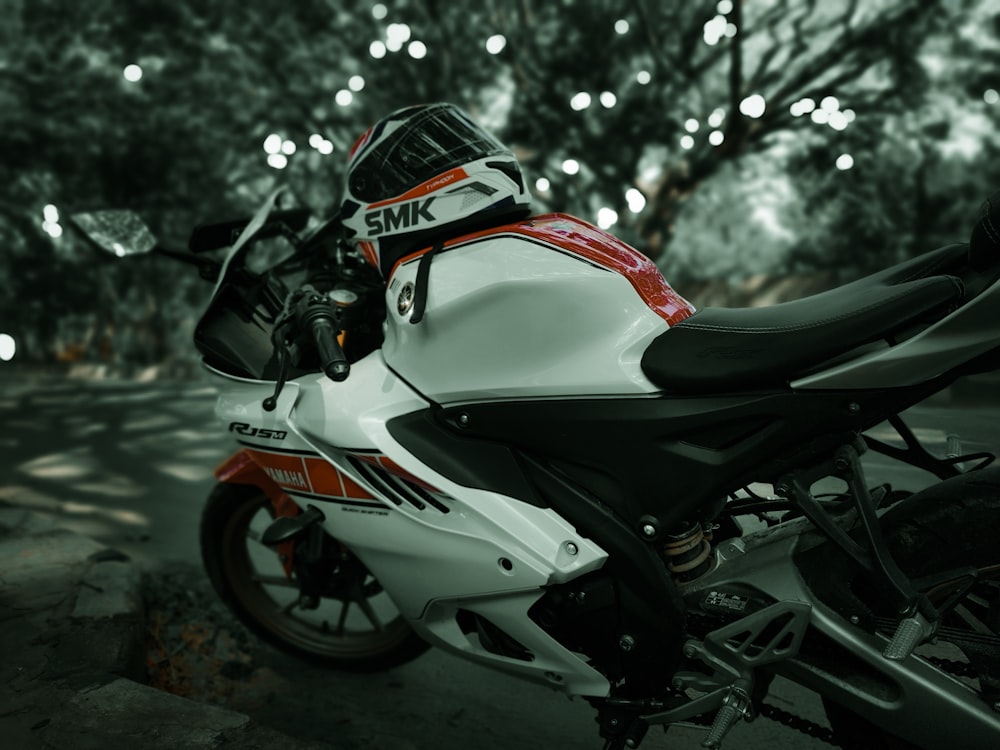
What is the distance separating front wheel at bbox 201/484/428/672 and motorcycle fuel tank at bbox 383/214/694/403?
86cm

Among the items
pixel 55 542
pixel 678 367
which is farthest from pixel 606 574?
pixel 55 542

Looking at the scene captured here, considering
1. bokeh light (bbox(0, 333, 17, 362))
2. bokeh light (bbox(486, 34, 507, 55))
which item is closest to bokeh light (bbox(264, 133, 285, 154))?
bokeh light (bbox(486, 34, 507, 55))

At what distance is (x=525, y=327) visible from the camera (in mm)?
1645

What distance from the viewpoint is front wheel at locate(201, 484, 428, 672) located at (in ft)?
7.77

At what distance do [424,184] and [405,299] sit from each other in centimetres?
→ 27

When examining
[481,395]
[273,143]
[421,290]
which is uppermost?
[273,143]

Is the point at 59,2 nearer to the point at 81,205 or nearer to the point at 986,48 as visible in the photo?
the point at 81,205

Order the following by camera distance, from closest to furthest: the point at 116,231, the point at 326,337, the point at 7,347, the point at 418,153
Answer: the point at 326,337 < the point at 418,153 < the point at 116,231 < the point at 7,347

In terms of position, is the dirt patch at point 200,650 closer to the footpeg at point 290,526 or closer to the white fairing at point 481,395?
the footpeg at point 290,526

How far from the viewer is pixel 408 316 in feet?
5.73

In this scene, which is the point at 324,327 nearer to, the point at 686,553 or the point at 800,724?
the point at 686,553

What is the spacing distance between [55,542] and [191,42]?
5.79 meters

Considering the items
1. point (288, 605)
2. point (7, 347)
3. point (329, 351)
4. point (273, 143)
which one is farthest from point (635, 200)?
point (329, 351)

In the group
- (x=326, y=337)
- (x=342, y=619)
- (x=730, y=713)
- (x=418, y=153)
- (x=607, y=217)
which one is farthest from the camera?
(x=607, y=217)
